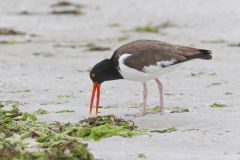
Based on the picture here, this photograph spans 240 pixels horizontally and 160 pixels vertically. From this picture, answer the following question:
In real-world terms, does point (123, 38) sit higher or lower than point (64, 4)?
lower

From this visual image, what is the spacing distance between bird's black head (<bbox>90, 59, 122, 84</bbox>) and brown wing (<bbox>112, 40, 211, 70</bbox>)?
187 millimetres

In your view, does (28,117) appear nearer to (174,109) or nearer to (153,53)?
(153,53)

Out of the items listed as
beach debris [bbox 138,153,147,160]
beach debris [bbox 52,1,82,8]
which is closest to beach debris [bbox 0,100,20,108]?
beach debris [bbox 138,153,147,160]

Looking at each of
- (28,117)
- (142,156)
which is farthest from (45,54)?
(142,156)

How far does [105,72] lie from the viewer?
358 inches

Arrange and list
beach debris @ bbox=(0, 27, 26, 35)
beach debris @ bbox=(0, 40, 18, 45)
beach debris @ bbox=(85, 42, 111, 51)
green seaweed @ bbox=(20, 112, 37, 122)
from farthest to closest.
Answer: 1. beach debris @ bbox=(0, 27, 26, 35)
2. beach debris @ bbox=(0, 40, 18, 45)
3. beach debris @ bbox=(85, 42, 111, 51)
4. green seaweed @ bbox=(20, 112, 37, 122)

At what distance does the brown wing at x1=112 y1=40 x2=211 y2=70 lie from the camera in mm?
8695

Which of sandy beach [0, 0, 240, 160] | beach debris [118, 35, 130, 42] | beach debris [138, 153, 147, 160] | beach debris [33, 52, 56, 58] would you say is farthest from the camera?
beach debris [118, 35, 130, 42]

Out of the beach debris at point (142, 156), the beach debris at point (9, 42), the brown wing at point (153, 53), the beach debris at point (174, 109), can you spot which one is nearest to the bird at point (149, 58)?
the brown wing at point (153, 53)

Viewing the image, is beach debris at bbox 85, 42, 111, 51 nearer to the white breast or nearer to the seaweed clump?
the white breast

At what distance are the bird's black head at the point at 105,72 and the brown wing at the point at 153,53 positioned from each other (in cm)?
19

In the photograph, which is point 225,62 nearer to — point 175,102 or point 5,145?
point 175,102

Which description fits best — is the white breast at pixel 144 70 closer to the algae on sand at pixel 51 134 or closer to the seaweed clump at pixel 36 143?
the algae on sand at pixel 51 134

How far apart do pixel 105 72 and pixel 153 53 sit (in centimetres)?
71
